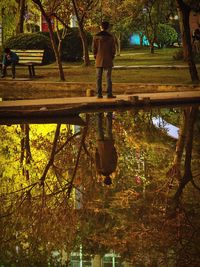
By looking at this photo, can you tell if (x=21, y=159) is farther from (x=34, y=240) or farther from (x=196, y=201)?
(x=34, y=240)

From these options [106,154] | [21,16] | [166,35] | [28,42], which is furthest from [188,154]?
[166,35]

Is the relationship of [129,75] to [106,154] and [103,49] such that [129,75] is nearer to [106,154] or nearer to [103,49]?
[103,49]

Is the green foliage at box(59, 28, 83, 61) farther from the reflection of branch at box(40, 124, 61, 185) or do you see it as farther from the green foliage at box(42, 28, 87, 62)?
the reflection of branch at box(40, 124, 61, 185)

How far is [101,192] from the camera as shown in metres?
→ 9.55

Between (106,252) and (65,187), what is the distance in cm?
329

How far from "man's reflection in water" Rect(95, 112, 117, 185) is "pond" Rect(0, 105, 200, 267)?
18 millimetres

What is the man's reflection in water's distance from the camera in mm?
10992

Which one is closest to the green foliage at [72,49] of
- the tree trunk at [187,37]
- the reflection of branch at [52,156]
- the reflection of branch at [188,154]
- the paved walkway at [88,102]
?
the tree trunk at [187,37]

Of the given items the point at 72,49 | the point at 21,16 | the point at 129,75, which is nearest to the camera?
the point at 129,75

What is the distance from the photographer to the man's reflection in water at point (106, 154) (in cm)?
1099

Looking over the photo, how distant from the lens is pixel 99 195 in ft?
30.5

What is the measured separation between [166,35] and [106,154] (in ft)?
145

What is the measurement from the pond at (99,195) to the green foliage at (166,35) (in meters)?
38.4

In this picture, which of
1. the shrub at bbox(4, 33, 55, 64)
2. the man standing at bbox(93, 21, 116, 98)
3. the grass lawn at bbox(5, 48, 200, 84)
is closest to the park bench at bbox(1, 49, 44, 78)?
the grass lawn at bbox(5, 48, 200, 84)
